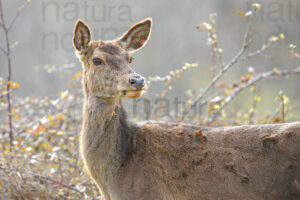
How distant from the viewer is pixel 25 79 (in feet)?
66.1

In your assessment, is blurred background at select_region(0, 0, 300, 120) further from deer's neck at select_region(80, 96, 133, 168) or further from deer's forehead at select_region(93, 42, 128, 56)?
deer's neck at select_region(80, 96, 133, 168)

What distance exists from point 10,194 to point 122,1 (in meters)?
15.0

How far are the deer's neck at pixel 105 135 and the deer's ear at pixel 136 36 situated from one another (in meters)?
1.20

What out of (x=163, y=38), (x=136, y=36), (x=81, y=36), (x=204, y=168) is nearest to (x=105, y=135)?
(x=204, y=168)

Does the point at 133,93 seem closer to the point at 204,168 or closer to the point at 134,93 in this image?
the point at 134,93

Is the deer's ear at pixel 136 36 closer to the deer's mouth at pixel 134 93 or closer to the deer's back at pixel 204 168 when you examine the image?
the deer's mouth at pixel 134 93

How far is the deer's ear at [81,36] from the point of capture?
592 cm

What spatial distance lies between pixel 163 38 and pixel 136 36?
1460cm

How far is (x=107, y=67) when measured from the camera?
5660 mm

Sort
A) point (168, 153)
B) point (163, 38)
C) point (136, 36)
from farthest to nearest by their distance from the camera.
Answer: point (163, 38) → point (136, 36) → point (168, 153)

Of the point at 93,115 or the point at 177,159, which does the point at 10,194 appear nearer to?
the point at 93,115

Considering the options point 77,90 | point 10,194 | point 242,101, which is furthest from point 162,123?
point 242,101

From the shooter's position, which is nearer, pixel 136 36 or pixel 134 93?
pixel 134 93

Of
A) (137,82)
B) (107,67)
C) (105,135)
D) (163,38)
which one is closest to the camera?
(137,82)
